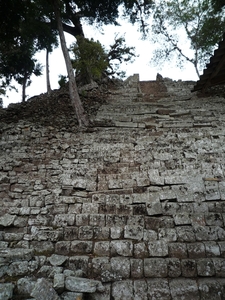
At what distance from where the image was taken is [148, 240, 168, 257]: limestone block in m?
3.18

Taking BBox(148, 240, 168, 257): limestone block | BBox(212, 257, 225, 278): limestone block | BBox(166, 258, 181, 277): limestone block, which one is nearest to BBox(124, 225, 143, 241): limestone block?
BBox(148, 240, 168, 257): limestone block

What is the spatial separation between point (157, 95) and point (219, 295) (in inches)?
306

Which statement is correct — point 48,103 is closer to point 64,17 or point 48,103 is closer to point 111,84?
point 111,84

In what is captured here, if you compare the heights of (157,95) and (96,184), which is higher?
(157,95)

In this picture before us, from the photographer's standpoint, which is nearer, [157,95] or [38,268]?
[38,268]

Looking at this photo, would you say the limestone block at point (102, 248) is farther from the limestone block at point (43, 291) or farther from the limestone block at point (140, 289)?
the limestone block at point (43, 291)

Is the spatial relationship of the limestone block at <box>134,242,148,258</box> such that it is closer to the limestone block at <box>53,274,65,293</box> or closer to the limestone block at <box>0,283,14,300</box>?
the limestone block at <box>53,274,65,293</box>

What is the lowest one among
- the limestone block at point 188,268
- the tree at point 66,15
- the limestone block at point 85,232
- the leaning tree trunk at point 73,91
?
the limestone block at point 188,268

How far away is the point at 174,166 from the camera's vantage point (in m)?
4.60

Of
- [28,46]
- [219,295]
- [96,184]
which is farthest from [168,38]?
[219,295]

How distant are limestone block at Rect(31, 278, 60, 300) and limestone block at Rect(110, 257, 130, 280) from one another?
34.4 inches

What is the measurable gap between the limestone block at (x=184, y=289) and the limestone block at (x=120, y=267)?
63cm

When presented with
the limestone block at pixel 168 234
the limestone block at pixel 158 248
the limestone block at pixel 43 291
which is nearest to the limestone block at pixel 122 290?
the limestone block at pixel 158 248

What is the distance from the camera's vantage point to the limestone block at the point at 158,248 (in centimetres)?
318
